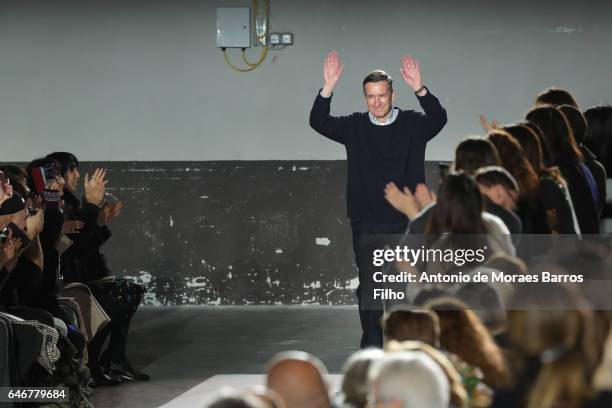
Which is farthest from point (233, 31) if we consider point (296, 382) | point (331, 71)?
Answer: point (296, 382)

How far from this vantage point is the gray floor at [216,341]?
5.75 m

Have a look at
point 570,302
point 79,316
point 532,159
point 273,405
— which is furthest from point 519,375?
point 79,316

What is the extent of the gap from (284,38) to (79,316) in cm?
364

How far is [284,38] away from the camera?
8.59 m

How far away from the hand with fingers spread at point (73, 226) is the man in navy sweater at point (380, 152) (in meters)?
1.36

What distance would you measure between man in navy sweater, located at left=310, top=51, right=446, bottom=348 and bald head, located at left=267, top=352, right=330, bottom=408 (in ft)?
9.13

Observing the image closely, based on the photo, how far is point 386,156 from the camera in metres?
5.60

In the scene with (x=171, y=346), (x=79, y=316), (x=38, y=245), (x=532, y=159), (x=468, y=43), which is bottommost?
(x=171, y=346)

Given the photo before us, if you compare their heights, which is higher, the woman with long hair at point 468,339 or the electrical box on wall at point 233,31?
the electrical box on wall at point 233,31

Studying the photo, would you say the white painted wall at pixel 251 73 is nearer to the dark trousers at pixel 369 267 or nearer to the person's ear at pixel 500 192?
the dark trousers at pixel 369 267

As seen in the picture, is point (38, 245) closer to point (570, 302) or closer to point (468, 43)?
point (570, 302)

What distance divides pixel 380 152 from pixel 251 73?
325cm

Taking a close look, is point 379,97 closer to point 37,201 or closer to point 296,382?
point 37,201

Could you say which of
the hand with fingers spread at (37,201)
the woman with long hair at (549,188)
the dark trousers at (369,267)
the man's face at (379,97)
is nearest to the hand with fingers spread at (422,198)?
the woman with long hair at (549,188)
